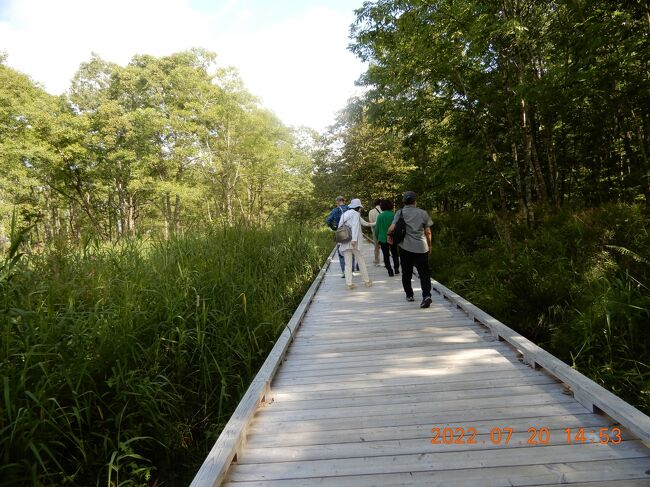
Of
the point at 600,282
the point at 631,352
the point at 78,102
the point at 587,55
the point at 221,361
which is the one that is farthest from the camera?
the point at 78,102

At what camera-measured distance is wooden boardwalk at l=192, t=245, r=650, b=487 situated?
6.07 feet

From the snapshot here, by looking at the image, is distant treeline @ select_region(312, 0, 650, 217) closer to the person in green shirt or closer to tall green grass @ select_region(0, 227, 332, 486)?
the person in green shirt

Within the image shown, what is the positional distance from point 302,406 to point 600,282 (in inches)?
165

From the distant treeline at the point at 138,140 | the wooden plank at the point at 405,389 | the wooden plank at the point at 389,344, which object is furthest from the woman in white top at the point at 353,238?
the distant treeline at the point at 138,140

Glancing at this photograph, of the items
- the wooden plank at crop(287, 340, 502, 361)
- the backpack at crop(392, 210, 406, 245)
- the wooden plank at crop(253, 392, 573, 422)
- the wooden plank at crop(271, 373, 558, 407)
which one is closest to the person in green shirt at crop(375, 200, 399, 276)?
the backpack at crop(392, 210, 406, 245)

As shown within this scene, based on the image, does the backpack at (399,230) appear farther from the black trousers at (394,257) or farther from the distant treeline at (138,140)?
the distant treeline at (138,140)

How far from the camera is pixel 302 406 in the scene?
8.80ft

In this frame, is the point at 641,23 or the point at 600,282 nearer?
the point at 600,282

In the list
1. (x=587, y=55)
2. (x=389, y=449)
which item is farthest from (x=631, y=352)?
(x=587, y=55)

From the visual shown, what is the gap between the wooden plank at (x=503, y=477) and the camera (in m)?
1.74

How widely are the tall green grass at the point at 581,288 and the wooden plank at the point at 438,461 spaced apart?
1.13 meters

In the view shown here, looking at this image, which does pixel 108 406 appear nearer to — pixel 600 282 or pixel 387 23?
pixel 600 282

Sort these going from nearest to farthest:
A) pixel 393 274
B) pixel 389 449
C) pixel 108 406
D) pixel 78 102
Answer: pixel 389 449
pixel 108 406
pixel 393 274
pixel 78 102

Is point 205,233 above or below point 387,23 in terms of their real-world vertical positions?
below
